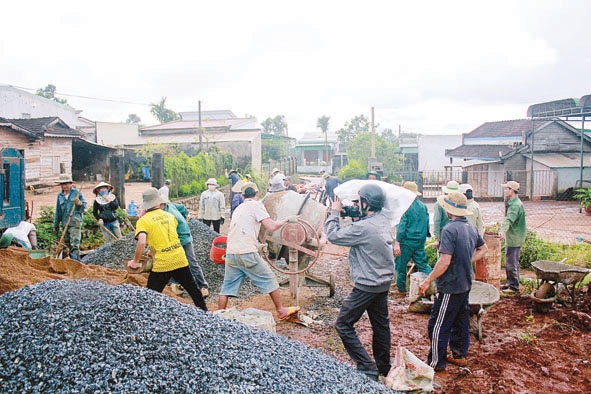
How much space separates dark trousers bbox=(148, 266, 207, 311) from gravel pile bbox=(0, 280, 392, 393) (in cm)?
→ 127

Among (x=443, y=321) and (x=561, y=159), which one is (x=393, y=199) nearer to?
(x=443, y=321)

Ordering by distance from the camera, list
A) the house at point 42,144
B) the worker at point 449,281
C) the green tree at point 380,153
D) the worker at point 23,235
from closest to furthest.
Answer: the worker at point 449,281 → the worker at point 23,235 → the house at point 42,144 → the green tree at point 380,153

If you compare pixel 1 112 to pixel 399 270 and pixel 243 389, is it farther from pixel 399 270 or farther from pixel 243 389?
pixel 243 389

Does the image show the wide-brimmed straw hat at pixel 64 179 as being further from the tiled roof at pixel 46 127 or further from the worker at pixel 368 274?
the tiled roof at pixel 46 127

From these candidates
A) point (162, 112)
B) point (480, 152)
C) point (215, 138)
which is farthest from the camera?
point (162, 112)

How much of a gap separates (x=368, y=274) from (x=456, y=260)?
0.97 meters

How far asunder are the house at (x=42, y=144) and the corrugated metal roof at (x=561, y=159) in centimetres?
2153

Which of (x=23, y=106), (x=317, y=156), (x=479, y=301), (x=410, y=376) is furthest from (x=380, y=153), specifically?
(x=410, y=376)

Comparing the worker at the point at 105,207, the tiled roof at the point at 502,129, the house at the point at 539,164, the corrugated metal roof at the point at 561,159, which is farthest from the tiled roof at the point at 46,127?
the tiled roof at the point at 502,129

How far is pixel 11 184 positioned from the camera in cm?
585

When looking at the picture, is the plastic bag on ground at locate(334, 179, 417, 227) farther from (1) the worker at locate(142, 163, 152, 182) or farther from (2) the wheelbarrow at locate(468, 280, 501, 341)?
(1) the worker at locate(142, 163, 152, 182)

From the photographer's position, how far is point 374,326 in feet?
13.8

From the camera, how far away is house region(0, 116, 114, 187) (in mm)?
18344

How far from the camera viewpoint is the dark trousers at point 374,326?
12.9ft
